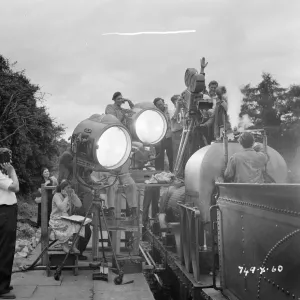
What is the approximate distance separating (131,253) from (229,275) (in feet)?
8.95

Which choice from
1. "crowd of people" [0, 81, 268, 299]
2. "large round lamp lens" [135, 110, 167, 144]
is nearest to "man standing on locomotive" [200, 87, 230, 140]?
"crowd of people" [0, 81, 268, 299]

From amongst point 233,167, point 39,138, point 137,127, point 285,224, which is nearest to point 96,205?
point 137,127

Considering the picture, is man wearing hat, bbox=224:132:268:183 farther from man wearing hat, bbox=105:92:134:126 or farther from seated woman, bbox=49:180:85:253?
man wearing hat, bbox=105:92:134:126

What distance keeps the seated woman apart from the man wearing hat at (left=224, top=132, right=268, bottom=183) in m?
2.35

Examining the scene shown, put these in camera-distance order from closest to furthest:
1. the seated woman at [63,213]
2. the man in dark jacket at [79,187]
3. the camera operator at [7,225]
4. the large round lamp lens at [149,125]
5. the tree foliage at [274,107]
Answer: the camera operator at [7,225]
the seated woman at [63,213]
the man in dark jacket at [79,187]
the large round lamp lens at [149,125]
the tree foliage at [274,107]

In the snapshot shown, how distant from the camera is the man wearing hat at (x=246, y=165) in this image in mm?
5121

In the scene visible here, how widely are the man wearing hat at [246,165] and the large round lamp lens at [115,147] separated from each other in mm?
1732

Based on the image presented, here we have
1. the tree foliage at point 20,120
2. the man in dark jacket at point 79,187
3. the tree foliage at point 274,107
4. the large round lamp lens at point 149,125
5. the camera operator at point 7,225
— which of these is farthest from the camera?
the tree foliage at point 274,107

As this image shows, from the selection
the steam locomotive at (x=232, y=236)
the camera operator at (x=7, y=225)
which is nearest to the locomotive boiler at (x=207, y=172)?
the steam locomotive at (x=232, y=236)

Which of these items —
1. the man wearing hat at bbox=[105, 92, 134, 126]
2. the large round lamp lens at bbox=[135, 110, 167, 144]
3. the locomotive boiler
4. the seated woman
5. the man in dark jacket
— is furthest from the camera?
the man wearing hat at bbox=[105, 92, 134, 126]

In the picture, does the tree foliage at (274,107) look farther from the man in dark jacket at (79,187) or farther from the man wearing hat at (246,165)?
the man wearing hat at (246,165)

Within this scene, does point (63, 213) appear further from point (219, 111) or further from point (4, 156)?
point (219, 111)

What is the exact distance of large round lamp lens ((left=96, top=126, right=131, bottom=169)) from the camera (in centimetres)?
632

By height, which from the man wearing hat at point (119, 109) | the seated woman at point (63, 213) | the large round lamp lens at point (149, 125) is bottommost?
the seated woman at point (63, 213)
